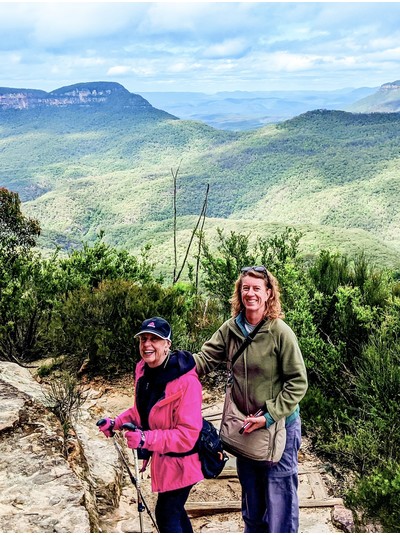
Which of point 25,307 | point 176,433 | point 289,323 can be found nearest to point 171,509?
point 176,433

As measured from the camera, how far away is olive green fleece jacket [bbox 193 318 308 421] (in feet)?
8.38

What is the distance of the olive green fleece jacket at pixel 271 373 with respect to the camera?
8.38 feet

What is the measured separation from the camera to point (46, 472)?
10.5ft

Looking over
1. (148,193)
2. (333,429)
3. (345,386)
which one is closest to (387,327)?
(345,386)

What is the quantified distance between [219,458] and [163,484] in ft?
0.96

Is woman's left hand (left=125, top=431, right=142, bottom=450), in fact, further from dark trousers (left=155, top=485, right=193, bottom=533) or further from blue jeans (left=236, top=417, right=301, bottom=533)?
blue jeans (left=236, top=417, right=301, bottom=533)

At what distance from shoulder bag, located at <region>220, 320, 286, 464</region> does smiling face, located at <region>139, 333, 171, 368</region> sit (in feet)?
1.31

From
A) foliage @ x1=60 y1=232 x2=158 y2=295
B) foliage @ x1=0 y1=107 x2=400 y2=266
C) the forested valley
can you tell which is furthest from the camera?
foliage @ x1=0 y1=107 x2=400 y2=266

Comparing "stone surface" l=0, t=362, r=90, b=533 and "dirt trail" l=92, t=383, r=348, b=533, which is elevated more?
"stone surface" l=0, t=362, r=90, b=533

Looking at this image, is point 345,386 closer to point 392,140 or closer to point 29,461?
point 29,461

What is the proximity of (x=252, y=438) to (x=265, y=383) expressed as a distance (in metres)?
0.27

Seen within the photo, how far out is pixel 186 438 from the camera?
7.90 feet

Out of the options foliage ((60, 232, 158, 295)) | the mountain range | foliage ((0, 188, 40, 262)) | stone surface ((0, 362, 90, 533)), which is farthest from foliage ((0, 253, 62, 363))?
the mountain range

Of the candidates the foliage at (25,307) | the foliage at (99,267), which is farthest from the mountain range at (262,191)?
the foliage at (25,307)
